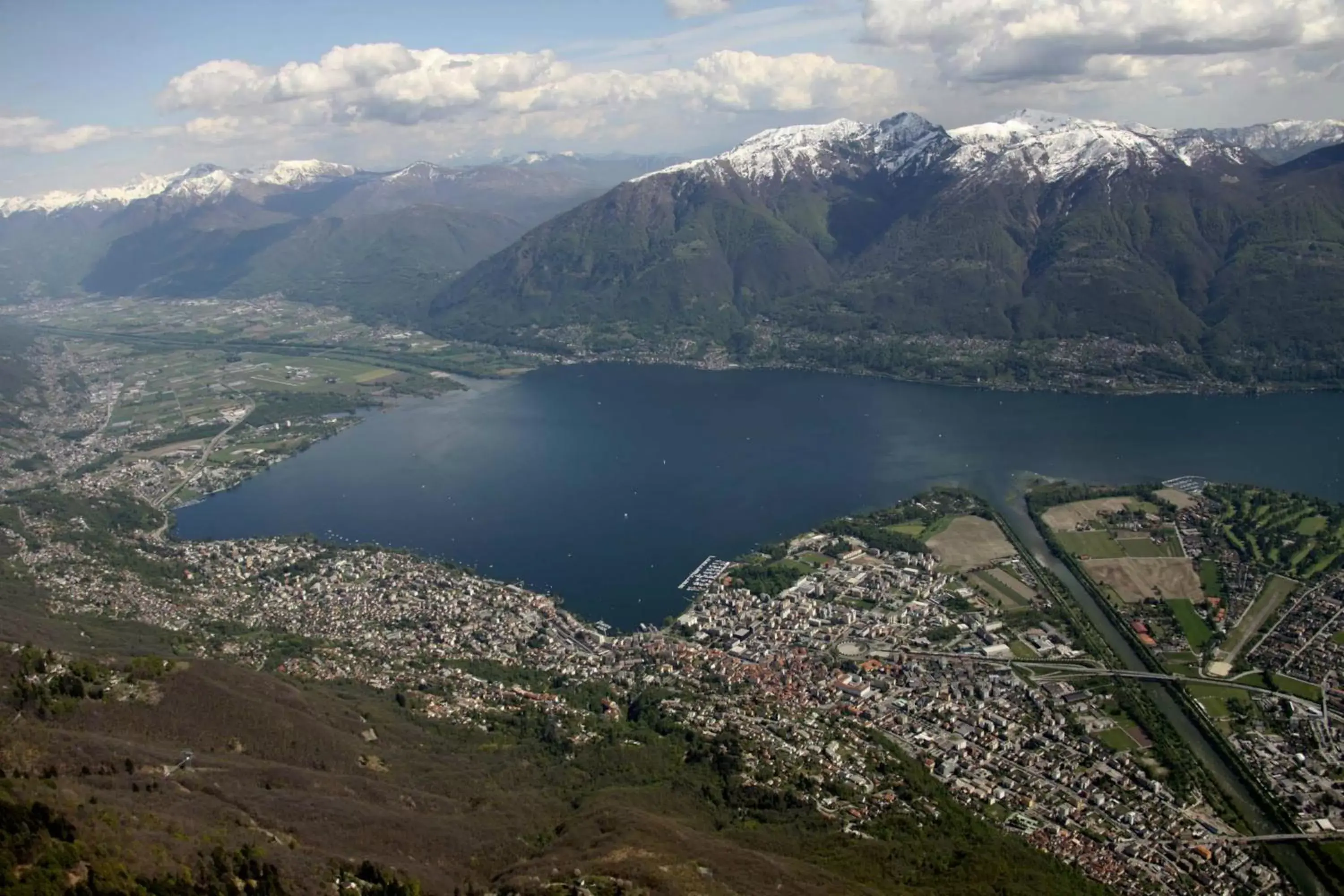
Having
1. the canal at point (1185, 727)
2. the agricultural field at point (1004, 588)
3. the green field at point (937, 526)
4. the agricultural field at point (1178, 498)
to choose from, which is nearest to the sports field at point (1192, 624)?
the canal at point (1185, 727)

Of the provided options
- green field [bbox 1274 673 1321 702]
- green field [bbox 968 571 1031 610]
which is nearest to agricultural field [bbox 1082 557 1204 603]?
green field [bbox 968 571 1031 610]

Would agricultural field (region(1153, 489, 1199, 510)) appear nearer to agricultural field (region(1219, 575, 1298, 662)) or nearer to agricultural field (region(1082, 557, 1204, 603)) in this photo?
agricultural field (region(1082, 557, 1204, 603))

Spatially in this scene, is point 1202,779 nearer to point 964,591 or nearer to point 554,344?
point 964,591

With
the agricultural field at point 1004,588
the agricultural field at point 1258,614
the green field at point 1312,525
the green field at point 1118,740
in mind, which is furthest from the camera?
the green field at point 1312,525

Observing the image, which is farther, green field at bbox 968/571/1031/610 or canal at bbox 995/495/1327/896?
green field at bbox 968/571/1031/610

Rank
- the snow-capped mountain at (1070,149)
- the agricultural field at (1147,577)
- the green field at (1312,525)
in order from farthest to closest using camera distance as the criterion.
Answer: the snow-capped mountain at (1070,149) → the green field at (1312,525) → the agricultural field at (1147,577)

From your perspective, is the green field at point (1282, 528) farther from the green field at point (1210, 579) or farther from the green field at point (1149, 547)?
the green field at point (1149, 547)
